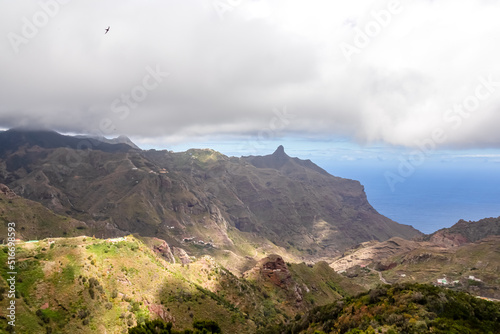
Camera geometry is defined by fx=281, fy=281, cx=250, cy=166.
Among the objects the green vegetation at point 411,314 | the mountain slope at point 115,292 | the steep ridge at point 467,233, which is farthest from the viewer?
the steep ridge at point 467,233

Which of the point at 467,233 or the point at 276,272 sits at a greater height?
the point at 467,233

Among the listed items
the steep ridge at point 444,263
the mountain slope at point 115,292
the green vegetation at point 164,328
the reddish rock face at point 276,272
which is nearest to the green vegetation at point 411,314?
the green vegetation at point 164,328

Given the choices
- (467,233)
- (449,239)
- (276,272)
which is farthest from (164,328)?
(467,233)

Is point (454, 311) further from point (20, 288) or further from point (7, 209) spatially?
point (7, 209)

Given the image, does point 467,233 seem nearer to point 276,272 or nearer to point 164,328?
point 276,272

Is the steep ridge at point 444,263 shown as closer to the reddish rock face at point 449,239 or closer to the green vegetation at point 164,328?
the reddish rock face at point 449,239

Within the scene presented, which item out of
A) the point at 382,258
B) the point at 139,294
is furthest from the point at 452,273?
the point at 139,294

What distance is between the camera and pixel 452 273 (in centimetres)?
10894

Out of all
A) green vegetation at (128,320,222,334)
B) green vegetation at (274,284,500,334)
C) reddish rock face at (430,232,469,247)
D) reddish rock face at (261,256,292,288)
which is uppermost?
green vegetation at (274,284,500,334)

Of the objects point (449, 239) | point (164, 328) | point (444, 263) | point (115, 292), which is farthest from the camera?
point (449, 239)

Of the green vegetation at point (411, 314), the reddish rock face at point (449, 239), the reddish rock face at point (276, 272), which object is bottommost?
the reddish rock face at point (276, 272)

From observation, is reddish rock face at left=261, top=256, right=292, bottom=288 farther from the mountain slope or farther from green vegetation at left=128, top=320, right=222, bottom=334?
green vegetation at left=128, top=320, right=222, bottom=334

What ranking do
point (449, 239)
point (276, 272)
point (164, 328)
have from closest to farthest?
1. point (164, 328)
2. point (276, 272)
3. point (449, 239)

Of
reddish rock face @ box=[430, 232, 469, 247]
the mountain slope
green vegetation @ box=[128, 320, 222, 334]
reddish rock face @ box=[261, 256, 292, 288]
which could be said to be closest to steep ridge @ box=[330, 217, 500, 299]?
reddish rock face @ box=[430, 232, 469, 247]
